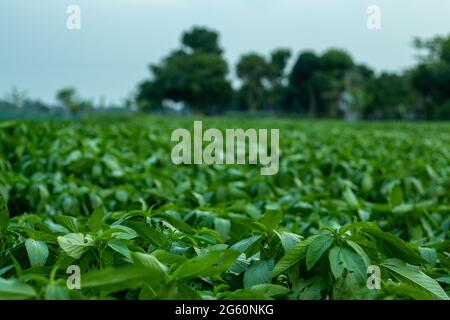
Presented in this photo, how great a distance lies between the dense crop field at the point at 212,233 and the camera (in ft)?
3.61

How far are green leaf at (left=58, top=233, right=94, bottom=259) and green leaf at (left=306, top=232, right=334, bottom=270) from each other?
458mm

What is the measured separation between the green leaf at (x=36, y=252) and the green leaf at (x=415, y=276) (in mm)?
743

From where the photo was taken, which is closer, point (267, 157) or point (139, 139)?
point (267, 157)

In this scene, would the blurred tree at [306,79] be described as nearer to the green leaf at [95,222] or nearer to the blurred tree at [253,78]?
the blurred tree at [253,78]

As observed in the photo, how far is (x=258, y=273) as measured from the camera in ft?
4.12

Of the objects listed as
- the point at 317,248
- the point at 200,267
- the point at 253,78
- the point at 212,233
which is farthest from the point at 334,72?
the point at 200,267

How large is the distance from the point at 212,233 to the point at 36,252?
53 cm

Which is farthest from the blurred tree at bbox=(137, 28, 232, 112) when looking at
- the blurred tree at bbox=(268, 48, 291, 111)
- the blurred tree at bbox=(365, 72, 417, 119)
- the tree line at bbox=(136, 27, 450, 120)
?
the blurred tree at bbox=(365, 72, 417, 119)

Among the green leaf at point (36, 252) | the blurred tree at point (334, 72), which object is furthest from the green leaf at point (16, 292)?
the blurred tree at point (334, 72)

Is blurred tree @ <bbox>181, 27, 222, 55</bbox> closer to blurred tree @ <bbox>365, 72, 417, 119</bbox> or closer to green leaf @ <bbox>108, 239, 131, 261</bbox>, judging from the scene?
blurred tree @ <bbox>365, 72, 417, 119</bbox>

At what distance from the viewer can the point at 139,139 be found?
6.69m

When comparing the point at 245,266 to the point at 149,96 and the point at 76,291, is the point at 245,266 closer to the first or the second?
the point at 76,291

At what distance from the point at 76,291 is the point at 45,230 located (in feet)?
2.04
